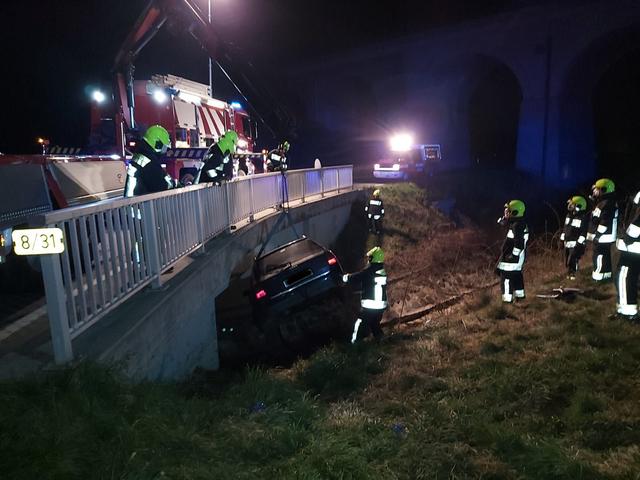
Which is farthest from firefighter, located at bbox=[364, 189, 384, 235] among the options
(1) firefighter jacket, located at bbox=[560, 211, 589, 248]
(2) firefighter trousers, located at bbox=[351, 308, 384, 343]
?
(2) firefighter trousers, located at bbox=[351, 308, 384, 343]

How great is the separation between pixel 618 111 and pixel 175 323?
112 feet

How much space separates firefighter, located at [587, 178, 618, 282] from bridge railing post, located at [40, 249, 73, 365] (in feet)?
23.3

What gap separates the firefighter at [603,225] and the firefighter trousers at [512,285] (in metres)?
1.31

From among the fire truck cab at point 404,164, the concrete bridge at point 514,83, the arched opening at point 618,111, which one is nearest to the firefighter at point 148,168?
the fire truck cab at point 404,164

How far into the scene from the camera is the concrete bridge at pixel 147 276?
115 inches

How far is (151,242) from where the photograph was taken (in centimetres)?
400

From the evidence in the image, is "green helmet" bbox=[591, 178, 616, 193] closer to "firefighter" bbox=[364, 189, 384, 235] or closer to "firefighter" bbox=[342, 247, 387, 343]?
"firefighter" bbox=[342, 247, 387, 343]

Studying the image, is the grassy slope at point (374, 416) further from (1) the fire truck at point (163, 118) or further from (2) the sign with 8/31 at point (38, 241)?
(1) the fire truck at point (163, 118)

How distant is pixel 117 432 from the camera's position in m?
2.36

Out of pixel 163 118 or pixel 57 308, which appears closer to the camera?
pixel 57 308

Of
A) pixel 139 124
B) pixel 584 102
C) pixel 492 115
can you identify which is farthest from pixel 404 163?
pixel 492 115

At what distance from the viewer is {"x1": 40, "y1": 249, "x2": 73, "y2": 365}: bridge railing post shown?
266cm

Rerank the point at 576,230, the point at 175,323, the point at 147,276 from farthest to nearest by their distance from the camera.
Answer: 1. the point at 576,230
2. the point at 175,323
3. the point at 147,276

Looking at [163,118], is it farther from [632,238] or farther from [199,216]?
[632,238]
